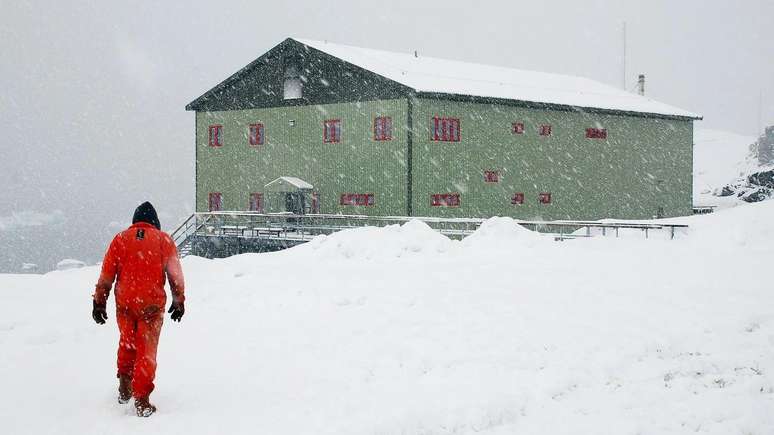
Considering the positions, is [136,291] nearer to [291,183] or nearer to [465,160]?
[465,160]

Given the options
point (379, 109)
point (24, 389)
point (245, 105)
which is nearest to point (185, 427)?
point (24, 389)

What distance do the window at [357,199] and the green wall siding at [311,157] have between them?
171 millimetres

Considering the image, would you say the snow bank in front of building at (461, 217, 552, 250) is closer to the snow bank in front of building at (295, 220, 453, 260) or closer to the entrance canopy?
the snow bank in front of building at (295, 220, 453, 260)

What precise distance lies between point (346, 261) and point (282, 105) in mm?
19365

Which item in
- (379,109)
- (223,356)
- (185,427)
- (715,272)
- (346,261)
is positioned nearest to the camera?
(185,427)

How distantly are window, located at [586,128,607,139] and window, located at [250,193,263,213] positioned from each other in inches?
608

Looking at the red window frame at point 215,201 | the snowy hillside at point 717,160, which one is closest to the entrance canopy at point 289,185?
the red window frame at point 215,201

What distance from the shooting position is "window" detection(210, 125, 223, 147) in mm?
38403

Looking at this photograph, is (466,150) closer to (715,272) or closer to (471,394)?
(715,272)

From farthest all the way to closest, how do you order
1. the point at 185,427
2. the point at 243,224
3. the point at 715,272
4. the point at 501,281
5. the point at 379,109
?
1. the point at 243,224
2. the point at 379,109
3. the point at 715,272
4. the point at 501,281
5. the point at 185,427

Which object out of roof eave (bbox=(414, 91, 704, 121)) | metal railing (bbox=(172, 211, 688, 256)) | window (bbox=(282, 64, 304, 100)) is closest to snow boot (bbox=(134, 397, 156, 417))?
metal railing (bbox=(172, 211, 688, 256))

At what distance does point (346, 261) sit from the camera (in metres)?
18.0

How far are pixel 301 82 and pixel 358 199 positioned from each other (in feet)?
20.1

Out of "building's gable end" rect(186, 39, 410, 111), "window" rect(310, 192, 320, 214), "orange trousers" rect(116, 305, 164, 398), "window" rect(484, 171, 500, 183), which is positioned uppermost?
"building's gable end" rect(186, 39, 410, 111)
